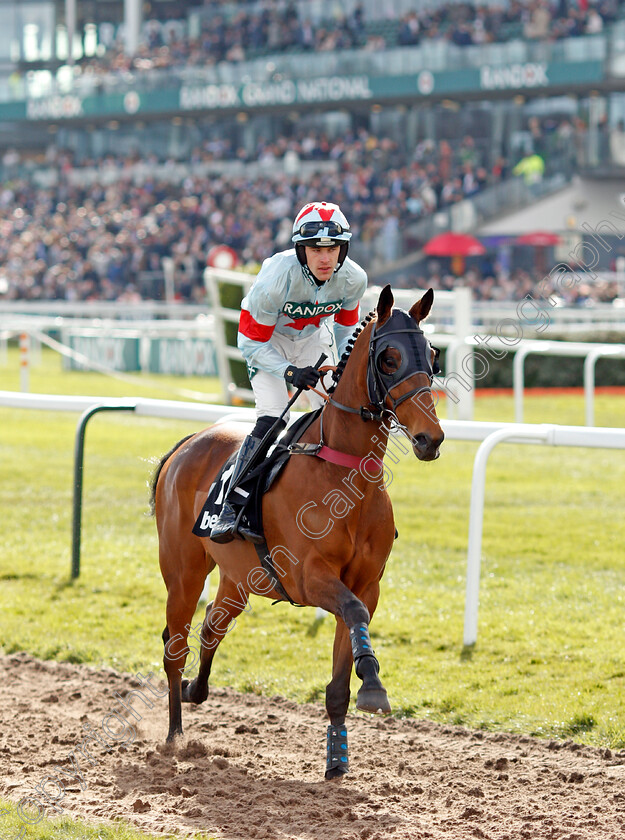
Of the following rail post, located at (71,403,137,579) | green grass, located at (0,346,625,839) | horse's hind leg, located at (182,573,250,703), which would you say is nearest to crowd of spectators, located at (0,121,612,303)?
green grass, located at (0,346,625,839)

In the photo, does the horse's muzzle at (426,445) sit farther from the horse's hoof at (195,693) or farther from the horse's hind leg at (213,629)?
the horse's hoof at (195,693)

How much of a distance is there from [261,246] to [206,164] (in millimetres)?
6681

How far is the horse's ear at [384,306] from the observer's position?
134 inches

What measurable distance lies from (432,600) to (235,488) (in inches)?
95.1

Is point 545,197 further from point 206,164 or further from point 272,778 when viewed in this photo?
point 272,778

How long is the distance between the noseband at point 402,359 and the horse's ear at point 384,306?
0.07 feet

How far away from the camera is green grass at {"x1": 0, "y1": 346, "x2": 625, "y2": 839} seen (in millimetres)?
4664

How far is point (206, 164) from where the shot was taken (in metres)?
32.2

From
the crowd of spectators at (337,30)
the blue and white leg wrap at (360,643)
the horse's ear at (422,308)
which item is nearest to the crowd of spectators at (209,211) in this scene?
the crowd of spectators at (337,30)

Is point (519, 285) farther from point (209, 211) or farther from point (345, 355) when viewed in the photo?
point (345, 355)

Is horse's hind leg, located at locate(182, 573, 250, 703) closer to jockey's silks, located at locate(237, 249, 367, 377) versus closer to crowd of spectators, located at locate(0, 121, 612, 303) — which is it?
jockey's silks, located at locate(237, 249, 367, 377)

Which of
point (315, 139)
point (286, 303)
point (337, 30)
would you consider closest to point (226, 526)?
point (286, 303)

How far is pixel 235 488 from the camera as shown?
3.92 metres

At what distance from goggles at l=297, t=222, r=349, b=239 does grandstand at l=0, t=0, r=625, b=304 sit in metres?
16.4
